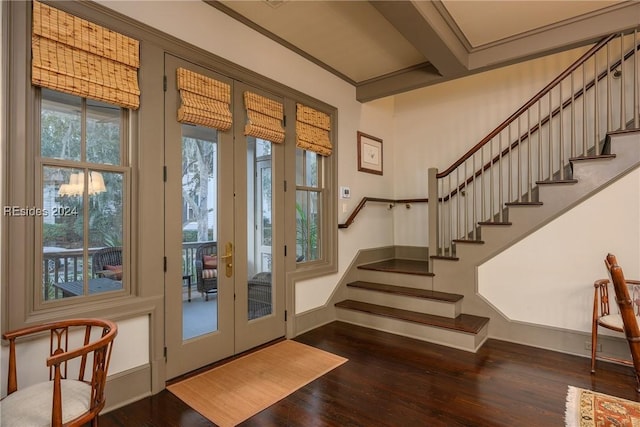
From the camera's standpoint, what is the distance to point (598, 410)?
219 centimetres

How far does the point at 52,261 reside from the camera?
2.10 metres

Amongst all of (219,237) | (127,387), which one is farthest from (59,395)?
(219,237)

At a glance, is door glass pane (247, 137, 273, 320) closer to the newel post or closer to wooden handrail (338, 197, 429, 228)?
wooden handrail (338, 197, 429, 228)

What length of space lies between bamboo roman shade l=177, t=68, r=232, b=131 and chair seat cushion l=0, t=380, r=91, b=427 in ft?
6.33

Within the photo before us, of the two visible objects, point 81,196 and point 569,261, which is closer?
point 81,196

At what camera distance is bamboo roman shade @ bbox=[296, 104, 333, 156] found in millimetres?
3725

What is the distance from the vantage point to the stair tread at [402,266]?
4160mm

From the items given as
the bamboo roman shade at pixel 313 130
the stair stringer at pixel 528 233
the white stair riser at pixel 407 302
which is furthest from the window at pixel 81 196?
the stair stringer at pixel 528 233

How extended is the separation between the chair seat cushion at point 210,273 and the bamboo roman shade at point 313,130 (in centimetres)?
164

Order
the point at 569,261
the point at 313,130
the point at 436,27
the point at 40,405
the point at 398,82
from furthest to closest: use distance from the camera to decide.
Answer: the point at 398,82
the point at 313,130
the point at 569,261
the point at 436,27
the point at 40,405

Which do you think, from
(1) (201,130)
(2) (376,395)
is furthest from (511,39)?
(2) (376,395)

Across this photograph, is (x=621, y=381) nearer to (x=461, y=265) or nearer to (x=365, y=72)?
(x=461, y=265)

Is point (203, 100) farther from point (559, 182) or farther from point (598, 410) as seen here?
point (598, 410)

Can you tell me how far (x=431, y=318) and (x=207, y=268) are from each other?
2395 mm
